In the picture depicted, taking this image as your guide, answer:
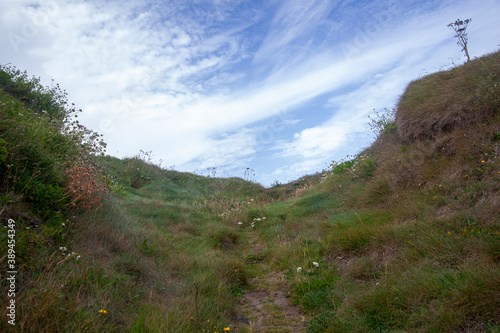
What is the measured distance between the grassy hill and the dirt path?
1.0 inches

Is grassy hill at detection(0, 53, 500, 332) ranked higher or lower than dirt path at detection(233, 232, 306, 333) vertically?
higher

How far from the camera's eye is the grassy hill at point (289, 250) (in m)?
2.45

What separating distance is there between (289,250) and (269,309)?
1.58 meters

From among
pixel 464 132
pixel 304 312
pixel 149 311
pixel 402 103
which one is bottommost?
pixel 304 312

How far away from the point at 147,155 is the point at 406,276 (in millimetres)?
14784

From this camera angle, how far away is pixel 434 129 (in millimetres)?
6609

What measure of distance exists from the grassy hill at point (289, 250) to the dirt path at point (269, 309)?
25 mm

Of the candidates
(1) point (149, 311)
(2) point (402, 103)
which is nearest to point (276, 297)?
(1) point (149, 311)

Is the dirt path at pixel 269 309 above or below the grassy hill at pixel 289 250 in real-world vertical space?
below

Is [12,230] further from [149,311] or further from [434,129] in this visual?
[434,129]

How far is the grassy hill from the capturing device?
2453mm

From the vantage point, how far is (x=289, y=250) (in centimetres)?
529

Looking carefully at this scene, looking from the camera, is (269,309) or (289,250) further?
(289,250)

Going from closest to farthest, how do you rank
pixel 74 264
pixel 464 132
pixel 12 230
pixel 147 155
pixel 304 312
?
pixel 12 230 → pixel 74 264 → pixel 304 312 → pixel 464 132 → pixel 147 155
